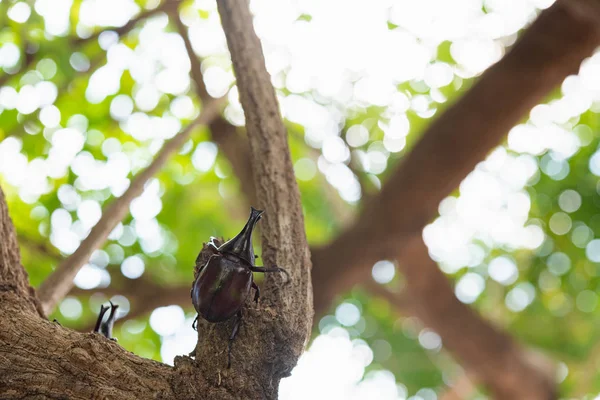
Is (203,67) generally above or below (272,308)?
above

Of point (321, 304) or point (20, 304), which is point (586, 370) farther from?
point (20, 304)

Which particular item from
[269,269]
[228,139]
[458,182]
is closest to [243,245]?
[269,269]

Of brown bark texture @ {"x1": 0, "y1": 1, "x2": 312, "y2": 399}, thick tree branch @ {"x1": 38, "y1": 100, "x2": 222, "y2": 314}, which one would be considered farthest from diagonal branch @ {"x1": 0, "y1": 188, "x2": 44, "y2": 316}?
thick tree branch @ {"x1": 38, "y1": 100, "x2": 222, "y2": 314}

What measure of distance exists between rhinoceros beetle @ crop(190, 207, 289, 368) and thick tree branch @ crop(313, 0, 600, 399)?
2608mm

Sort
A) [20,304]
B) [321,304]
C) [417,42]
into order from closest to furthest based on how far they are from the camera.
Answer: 1. [20,304]
2. [321,304]
3. [417,42]

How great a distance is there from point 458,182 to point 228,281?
2.87 m

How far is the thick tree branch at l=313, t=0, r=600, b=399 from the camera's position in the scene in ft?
11.6

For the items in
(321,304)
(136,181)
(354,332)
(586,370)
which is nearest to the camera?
(136,181)

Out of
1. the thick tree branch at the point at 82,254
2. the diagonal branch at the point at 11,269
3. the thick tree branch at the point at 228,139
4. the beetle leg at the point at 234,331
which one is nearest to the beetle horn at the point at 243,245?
the beetle leg at the point at 234,331

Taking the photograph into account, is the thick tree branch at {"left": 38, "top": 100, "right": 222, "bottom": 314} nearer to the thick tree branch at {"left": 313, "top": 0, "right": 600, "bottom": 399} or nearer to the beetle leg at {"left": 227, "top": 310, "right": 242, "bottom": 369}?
the beetle leg at {"left": 227, "top": 310, "right": 242, "bottom": 369}

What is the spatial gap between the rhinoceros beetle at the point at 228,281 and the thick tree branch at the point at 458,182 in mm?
2608

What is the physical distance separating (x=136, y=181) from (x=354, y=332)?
4.14m

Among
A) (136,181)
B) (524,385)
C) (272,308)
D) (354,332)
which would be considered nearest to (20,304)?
(272,308)

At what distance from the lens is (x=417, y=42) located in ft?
15.5
